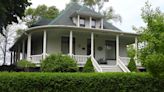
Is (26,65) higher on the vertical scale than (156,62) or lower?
lower

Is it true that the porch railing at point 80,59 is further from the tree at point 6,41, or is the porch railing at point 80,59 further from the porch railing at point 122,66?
the tree at point 6,41

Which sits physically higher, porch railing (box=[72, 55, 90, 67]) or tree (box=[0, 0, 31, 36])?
tree (box=[0, 0, 31, 36])

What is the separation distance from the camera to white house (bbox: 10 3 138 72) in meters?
20.9

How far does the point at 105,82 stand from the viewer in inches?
500

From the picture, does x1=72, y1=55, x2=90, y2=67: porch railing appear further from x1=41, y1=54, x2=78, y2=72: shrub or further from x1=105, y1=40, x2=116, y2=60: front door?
x1=105, y1=40, x2=116, y2=60: front door

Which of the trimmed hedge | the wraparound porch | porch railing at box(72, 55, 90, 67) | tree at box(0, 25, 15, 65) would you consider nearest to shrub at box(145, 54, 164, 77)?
the trimmed hedge

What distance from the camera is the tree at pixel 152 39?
11.3m

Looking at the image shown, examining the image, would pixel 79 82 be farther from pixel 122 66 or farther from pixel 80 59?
pixel 122 66

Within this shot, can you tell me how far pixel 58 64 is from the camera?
Answer: 681 inches

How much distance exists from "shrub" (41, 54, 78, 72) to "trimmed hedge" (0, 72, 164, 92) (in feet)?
15.8

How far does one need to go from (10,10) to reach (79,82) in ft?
33.5

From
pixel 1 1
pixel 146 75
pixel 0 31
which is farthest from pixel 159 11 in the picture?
pixel 0 31

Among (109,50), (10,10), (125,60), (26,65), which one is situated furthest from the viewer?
(109,50)

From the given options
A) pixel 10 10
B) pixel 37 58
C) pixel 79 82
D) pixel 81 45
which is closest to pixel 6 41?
pixel 81 45
